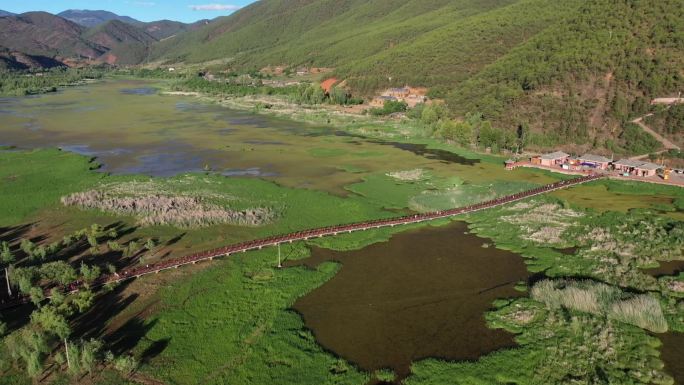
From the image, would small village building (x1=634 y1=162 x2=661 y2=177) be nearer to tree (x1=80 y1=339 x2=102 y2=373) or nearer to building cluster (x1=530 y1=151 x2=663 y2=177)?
building cluster (x1=530 y1=151 x2=663 y2=177)

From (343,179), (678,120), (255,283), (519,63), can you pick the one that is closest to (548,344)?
(255,283)

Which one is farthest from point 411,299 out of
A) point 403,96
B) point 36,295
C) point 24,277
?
point 403,96

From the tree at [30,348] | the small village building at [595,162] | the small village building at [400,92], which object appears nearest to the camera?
the tree at [30,348]

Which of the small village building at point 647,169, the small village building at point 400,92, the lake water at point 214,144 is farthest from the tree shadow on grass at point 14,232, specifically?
the small village building at point 400,92

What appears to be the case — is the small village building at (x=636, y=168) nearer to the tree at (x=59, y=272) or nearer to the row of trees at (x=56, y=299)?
the row of trees at (x=56, y=299)

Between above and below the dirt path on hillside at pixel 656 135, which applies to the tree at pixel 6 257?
below

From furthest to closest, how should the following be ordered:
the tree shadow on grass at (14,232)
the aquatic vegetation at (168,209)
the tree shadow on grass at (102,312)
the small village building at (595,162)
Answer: the small village building at (595,162) < the aquatic vegetation at (168,209) < the tree shadow on grass at (14,232) < the tree shadow on grass at (102,312)

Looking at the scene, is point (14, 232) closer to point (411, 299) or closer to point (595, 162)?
point (411, 299)
